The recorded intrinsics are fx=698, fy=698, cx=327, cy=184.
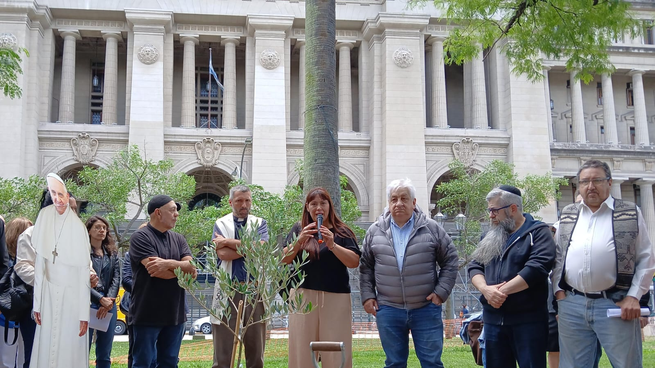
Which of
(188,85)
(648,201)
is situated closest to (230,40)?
(188,85)

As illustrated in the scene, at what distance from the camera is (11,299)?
737 centimetres

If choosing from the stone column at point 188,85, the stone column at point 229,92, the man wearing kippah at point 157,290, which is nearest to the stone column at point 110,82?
the stone column at point 188,85

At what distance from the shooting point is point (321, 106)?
1012cm

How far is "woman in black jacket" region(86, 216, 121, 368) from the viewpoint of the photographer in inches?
334

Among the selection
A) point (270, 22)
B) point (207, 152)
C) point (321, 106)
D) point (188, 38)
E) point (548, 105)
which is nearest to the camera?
point (321, 106)

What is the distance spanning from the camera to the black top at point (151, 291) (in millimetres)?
6961

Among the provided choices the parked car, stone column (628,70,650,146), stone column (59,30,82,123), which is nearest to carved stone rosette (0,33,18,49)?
stone column (59,30,82,123)

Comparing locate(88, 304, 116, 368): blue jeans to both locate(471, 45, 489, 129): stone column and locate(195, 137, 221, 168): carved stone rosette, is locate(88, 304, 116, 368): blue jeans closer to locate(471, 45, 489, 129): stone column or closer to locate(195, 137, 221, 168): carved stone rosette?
locate(195, 137, 221, 168): carved stone rosette

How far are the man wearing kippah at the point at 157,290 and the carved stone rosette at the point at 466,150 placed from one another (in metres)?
32.3

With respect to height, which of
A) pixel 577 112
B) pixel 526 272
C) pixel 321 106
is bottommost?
pixel 526 272

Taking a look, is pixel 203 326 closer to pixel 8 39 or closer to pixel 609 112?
pixel 8 39

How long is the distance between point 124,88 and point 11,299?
35.8 meters

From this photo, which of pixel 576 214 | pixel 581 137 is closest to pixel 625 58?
pixel 581 137

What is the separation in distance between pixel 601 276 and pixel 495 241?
1005mm
